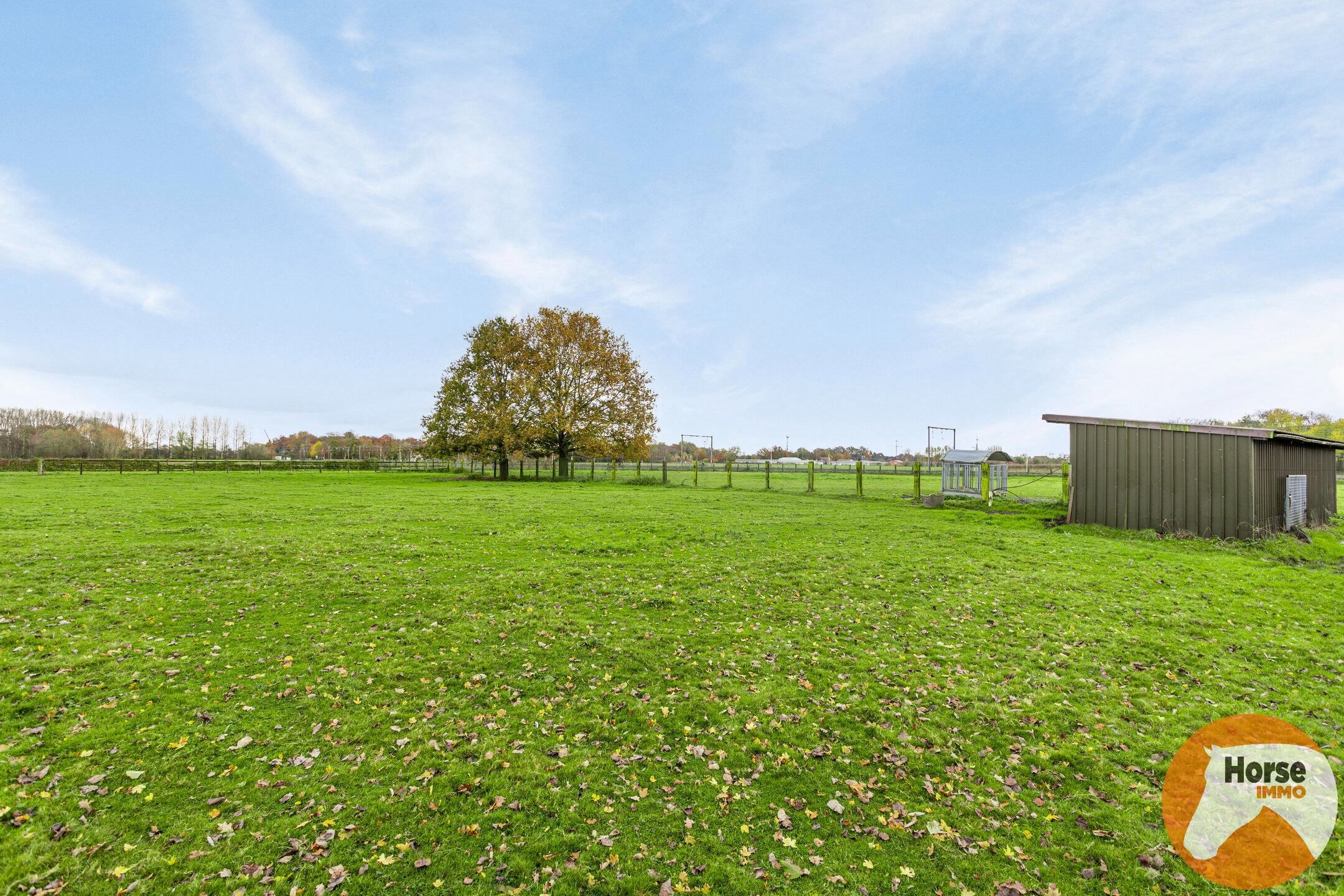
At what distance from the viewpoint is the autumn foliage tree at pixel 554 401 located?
37.2m

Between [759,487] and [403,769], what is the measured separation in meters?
28.0

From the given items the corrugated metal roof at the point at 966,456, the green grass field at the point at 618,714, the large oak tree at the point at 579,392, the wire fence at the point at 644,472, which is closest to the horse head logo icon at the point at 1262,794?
the green grass field at the point at 618,714

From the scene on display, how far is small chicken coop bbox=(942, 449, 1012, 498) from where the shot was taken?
27094 millimetres

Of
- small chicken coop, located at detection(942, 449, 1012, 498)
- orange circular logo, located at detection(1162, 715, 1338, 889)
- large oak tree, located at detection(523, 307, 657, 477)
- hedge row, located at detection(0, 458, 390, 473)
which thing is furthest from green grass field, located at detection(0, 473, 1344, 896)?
hedge row, located at detection(0, 458, 390, 473)

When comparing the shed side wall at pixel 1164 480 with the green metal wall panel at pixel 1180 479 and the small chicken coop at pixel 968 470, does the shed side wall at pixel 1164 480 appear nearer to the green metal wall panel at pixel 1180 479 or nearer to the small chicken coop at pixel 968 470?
the green metal wall panel at pixel 1180 479

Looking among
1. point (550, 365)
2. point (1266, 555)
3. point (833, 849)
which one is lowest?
point (833, 849)

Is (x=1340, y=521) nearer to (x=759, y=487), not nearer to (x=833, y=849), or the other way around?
(x=759, y=487)

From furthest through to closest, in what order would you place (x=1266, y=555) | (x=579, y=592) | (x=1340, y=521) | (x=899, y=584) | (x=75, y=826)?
(x=1340, y=521), (x=1266, y=555), (x=899, y=584), (x=579, y=592), (x=75, y=826)

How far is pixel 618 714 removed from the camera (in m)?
5.29

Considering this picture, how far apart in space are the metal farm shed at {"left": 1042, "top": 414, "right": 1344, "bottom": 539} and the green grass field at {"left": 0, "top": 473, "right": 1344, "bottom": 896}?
11.3ft

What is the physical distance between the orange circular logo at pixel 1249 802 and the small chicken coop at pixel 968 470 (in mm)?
22662

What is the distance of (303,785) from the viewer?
4.06 metres

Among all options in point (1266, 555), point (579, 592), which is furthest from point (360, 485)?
point (1266, 555)

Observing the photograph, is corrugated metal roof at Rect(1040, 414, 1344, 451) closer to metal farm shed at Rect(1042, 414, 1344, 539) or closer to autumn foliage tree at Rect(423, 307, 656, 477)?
metal farm shed at Rect(1042, 414, 1344, 539)
